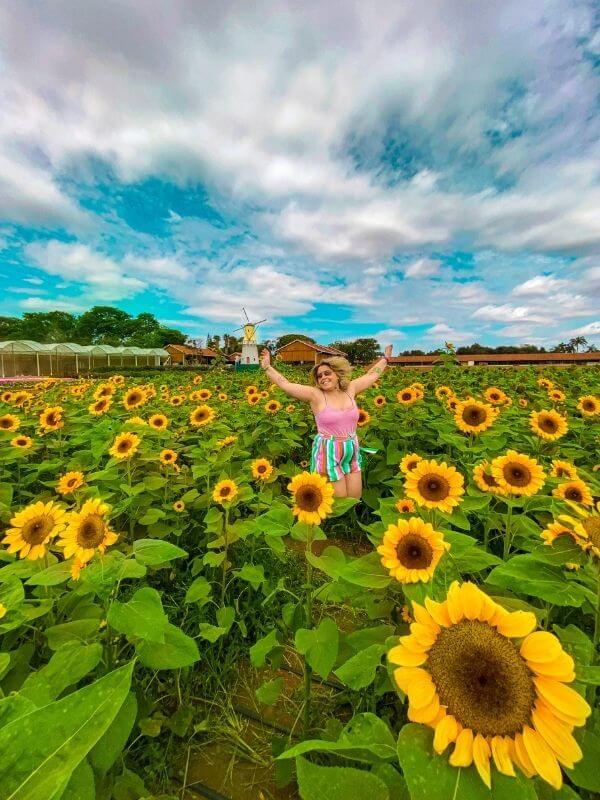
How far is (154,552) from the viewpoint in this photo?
1423mm

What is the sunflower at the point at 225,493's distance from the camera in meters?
2.51

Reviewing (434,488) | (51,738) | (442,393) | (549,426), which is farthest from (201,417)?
(51,738)

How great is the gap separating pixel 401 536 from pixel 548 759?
0.66m

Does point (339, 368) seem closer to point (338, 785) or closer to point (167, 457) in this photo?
point (167, 457)

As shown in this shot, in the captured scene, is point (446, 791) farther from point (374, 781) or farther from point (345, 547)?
point (345, 547)

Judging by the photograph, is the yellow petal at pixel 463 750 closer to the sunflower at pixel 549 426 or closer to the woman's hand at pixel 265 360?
the sunflower at pixel 549 426

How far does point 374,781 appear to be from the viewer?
2.28 feet

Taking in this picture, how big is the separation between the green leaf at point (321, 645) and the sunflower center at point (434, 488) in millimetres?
679

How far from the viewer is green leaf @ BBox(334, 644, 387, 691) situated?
1081 millimetres

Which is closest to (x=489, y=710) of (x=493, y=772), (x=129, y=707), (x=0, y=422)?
(x=493, y=772)

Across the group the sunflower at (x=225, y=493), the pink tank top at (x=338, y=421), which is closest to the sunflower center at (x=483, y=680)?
the sunflower at (x=225, y=493)

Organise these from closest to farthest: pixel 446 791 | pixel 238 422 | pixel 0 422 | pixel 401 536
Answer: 1. pixel 446 791
2. pixel 401 536
3. pixel 0 422
4. pixel 238 422

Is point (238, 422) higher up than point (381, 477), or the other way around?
point (238, 422)

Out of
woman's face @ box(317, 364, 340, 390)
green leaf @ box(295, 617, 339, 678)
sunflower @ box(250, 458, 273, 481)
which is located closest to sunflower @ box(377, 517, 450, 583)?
green leaf @ box(295, 617, 339, 678)
